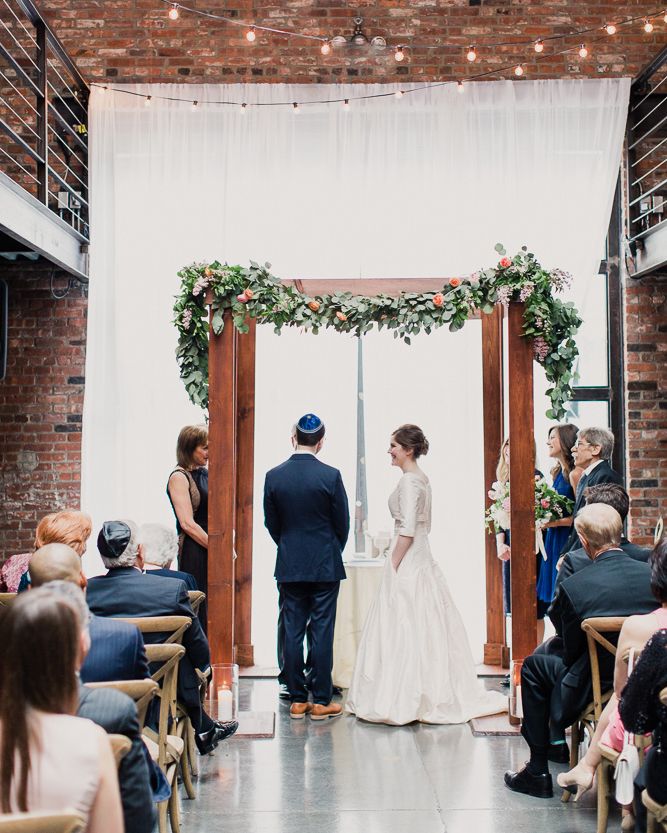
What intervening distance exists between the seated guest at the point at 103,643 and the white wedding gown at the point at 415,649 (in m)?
2.74

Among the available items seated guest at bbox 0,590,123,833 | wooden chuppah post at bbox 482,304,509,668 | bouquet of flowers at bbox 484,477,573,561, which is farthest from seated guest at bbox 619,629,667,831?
wooden chuppah post at bbox 482,304,509,668

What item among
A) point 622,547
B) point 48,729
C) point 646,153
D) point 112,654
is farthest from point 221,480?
point 646,153

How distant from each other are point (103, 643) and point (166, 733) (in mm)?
731

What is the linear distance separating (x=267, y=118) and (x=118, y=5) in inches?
60.8

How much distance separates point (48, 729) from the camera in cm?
189

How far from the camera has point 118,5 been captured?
7.98 m

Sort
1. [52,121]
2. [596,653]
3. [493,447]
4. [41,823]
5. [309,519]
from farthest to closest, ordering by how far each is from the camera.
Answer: [52,121] < [493,447] < [309,519] < [596,653] < [41,823]

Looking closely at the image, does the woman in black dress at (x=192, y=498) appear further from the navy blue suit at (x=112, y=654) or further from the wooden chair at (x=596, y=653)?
the navy blue suit at (x=112, y=654)

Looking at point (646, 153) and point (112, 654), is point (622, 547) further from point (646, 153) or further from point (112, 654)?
point (646, 153)

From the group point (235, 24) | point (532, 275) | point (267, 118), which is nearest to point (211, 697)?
point (532, 275)

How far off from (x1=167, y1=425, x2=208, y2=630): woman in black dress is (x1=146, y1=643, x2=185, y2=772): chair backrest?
233cm

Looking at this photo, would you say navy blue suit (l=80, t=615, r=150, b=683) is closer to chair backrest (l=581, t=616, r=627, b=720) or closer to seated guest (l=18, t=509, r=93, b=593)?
seated guest (l=18, t=509, r=93, b=593)

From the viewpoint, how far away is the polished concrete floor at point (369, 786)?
3938 mm

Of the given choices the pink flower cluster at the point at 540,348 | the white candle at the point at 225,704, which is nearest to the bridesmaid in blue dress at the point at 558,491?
the pink flower cluster at the point at 540,348
